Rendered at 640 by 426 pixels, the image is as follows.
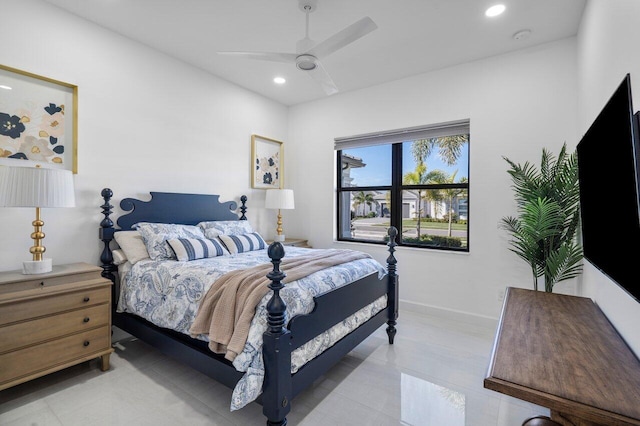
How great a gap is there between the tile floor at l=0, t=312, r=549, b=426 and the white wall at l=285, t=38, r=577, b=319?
3.04ft

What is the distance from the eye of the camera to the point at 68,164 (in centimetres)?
267

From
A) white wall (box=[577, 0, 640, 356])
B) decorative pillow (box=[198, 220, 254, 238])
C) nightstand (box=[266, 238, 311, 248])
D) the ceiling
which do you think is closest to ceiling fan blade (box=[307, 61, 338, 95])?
the ceiling

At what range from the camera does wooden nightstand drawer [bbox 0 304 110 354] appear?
1.94m

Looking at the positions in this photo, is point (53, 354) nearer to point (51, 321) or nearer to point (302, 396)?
point (51, 321)

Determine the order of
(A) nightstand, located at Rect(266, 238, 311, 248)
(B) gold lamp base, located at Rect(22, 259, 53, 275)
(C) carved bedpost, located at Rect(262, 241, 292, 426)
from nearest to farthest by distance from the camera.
A: (C) carved bedpost, located at Rect(262, 241, 292, 426) → (B) gold lamp base, located at Rect(22, 259, 53, 275) → (A) nightstand, located at Rect(266, 238, 311, 248)

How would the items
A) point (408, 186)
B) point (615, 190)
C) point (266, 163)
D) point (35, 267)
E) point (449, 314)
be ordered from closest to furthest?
point (615, 190) → point (35, 267) → point (449, 314) → point (408, 186) → point (266, 163)

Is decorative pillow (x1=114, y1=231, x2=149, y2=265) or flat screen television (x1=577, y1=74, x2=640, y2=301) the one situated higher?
flat screen television (x1=577, y1=74, x2=640, y2=301)

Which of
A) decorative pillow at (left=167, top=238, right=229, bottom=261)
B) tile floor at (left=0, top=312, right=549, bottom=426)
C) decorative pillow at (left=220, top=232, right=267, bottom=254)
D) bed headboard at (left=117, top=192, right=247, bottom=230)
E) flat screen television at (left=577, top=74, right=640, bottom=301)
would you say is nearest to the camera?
flat screen television at (left=577, top=74, right=640, bottom=301)

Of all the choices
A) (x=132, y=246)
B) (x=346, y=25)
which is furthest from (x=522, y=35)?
(x=132, y=246)

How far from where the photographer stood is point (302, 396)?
212 cm

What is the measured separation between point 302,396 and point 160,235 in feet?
5.99

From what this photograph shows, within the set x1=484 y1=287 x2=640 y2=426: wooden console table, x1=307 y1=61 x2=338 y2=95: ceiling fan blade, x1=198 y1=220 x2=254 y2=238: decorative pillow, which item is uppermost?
x1=307 y1=61 x2=338 y2=95: ceiling fan blade

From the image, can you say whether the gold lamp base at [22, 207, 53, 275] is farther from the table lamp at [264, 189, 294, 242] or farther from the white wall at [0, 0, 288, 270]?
the table lamp at [264, 189, 294, 242]

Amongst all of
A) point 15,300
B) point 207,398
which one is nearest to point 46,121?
point 15,300
